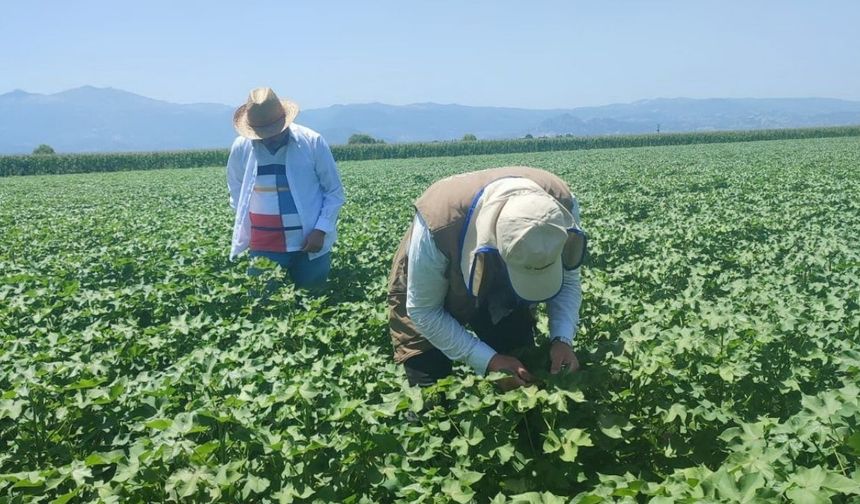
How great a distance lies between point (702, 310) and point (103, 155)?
46.2m

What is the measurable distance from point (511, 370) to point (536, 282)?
0.46 meters

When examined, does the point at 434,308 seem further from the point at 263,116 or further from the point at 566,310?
the point at 263,116

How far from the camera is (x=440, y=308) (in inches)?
103

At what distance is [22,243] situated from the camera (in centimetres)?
815

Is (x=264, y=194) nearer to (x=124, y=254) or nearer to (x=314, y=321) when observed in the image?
(x=314, y=321)

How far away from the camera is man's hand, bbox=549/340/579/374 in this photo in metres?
2.49

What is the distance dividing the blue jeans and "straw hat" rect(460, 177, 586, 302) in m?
2.64

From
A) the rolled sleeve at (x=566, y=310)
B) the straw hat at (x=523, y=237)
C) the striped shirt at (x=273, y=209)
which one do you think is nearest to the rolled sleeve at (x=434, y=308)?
the straw hat at (x=523, y=237)

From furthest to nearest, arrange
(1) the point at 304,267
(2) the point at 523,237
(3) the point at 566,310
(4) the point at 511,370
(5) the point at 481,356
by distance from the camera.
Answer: (1) the point at 304,267 < (3) the point at 566,310 < (5) the point at 481,356 < (4) the point at 511,370 < (2) the point at 523,237

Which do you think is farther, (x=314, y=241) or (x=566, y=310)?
(x=314, y=241)

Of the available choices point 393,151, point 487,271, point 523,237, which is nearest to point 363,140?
point 393,151

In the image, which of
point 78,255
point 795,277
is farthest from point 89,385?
point 78,255

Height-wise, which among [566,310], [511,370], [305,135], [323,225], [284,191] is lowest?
[511,370]

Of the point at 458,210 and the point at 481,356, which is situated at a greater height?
the point at 458,210
